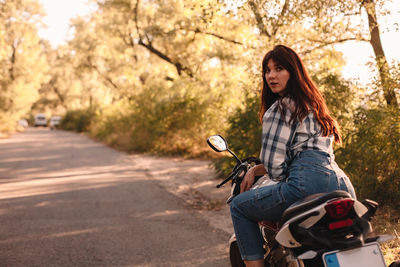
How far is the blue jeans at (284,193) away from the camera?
8.15 ft

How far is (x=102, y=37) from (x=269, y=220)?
35.4 meters

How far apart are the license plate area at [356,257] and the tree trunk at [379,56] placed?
180 inches

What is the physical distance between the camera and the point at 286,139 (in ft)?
8.55

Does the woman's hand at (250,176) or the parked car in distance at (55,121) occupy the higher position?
the woman's hand at (250,176)

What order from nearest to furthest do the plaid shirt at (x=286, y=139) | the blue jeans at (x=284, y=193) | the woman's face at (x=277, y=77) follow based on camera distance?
the blue jeans at (x=284, y=193) < the plaid shirt at (x=286, y=139) < the woman's face at (x=277, y=77)

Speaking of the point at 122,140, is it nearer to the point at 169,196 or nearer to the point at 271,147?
the point at 169,196

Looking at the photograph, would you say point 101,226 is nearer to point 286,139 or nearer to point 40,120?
point 286,139

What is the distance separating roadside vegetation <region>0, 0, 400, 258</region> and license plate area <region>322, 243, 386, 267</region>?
80.9 inches

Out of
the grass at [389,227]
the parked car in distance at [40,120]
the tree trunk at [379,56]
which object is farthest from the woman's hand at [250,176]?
the parked car in distance at [40,120]

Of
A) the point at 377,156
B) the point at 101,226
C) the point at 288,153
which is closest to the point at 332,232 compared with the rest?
the point at 288,153

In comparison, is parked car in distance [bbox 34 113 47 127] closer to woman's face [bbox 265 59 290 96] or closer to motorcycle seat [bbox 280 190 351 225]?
woman's face [bbox 265 59 290 96]

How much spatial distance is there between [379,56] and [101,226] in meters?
5.52

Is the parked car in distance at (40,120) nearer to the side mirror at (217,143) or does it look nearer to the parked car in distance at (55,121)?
the parked car in distance at (55,121)

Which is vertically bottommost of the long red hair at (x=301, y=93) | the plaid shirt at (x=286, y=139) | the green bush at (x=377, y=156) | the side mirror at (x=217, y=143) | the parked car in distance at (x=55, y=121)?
the parked car in distance at (x=55, y=121)
